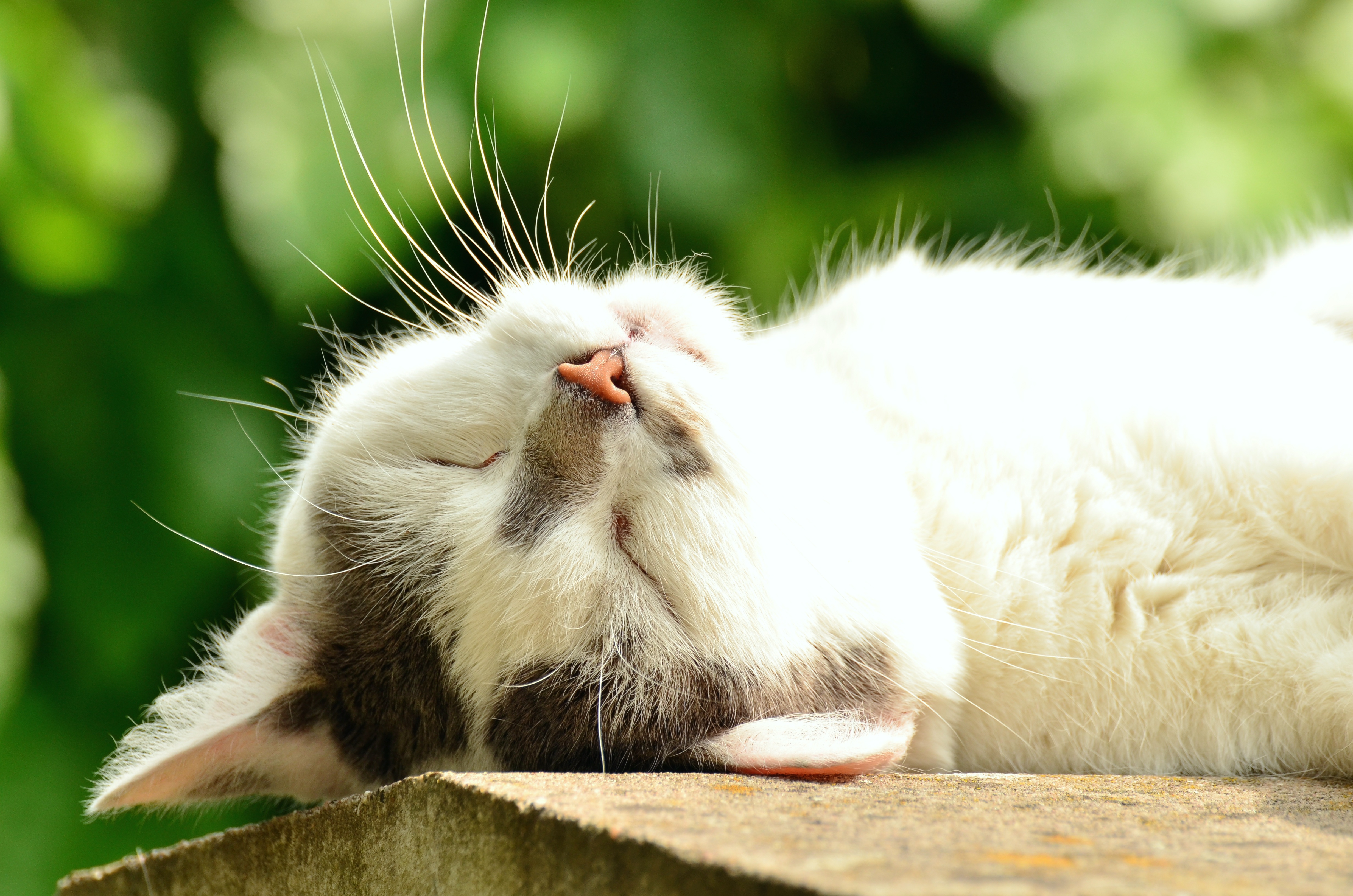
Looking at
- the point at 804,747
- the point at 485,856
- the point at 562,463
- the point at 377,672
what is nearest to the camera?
the point at 485,856

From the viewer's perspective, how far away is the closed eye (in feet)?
4.34

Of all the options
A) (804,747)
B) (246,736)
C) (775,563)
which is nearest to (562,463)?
(775,563)

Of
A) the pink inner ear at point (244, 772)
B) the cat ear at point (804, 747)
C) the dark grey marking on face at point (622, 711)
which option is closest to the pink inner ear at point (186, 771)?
the pink inner ear at point (244, 772)

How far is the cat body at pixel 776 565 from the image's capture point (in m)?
1.23

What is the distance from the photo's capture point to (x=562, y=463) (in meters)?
1.23

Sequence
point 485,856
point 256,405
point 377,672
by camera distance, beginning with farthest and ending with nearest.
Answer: point 256,405
point 377,672
point 485,856

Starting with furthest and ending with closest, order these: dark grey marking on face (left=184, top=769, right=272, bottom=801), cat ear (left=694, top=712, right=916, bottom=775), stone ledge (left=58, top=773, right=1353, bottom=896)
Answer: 1. dark grey marking on face (left=184, top=769, right=272, bottom=801)
2. cat ear (left=694, top=712, right=916, bottom=775)
3. stone ledge (left=58, top=773, right=1353, bottom=896)

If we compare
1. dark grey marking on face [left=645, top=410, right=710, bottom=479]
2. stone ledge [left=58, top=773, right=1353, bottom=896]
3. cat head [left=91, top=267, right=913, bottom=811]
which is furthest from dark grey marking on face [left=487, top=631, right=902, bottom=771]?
dark grey marking on face [left=645, top=410, right=710, bottom=479]

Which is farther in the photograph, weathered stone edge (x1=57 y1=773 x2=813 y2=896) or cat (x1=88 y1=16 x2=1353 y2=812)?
cat (x1=88 y1=16 x2=1353 y2=812)

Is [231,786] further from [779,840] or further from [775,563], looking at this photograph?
[779,840]

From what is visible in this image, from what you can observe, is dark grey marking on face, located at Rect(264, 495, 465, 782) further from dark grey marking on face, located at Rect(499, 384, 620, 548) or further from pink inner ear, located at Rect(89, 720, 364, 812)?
dark grey marking on face, located at Rect(499, 384, 620, 548)

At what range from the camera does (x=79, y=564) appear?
213cm

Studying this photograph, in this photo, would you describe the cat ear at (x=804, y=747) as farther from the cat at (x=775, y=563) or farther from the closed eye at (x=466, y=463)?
the closed eye at (x=466, y=463)

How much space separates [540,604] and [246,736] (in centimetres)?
42
